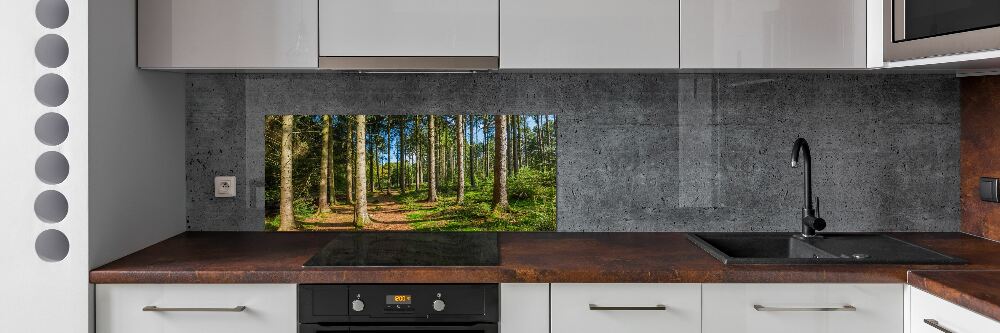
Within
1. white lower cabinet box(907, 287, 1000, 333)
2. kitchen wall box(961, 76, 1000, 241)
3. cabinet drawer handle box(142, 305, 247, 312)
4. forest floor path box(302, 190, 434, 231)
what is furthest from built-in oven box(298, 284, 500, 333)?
kitchen wall box(961, 76, 1000, 241)

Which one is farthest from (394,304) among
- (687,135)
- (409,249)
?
(687,135)

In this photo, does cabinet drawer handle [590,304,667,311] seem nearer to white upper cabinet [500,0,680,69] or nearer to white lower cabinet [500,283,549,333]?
white lower cabinet [500,283,549,333]

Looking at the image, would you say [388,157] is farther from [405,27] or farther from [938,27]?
[938,27]

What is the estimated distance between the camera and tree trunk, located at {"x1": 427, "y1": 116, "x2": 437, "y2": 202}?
8.36 ft

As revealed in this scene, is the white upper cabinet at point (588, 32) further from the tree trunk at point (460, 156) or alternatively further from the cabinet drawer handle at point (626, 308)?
the cabinet drawer handle at point (626, 308)

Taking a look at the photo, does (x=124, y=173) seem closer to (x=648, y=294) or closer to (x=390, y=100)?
(x=390, y=100)

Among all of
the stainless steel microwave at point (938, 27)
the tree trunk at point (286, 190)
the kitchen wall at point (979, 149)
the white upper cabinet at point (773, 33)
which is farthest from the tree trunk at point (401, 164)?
the kitchen wall at point (979, 149)

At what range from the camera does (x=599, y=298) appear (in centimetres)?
188

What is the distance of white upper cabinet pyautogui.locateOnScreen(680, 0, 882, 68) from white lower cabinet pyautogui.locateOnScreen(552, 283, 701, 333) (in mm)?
721
